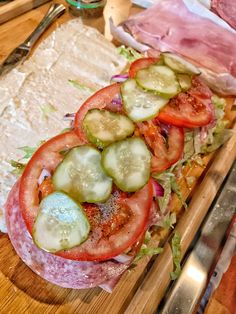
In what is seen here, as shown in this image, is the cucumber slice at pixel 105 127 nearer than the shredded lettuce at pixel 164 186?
Yes

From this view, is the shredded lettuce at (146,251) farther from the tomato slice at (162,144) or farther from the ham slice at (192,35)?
the ham slice at (192,35)

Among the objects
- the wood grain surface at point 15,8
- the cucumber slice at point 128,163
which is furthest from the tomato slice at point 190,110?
the wood grain surface at point 15,8

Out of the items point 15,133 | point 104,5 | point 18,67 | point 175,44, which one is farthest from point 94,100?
point 104,5

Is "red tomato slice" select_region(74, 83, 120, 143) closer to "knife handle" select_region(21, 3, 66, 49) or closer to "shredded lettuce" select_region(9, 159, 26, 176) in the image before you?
"shredded lettuce" select_region(9, 159, 26, 176)

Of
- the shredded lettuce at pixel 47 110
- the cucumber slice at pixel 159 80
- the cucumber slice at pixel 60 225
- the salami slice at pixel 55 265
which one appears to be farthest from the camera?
the shredded lettuce at pixel 47 110

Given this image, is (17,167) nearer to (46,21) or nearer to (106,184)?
(106,184)

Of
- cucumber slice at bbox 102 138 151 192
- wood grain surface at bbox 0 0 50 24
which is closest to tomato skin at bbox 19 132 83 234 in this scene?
cucumber slice at bbox 102 138 151 192

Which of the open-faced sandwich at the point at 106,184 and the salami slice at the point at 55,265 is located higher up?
the open-faced sandwich at the point at 106,184
